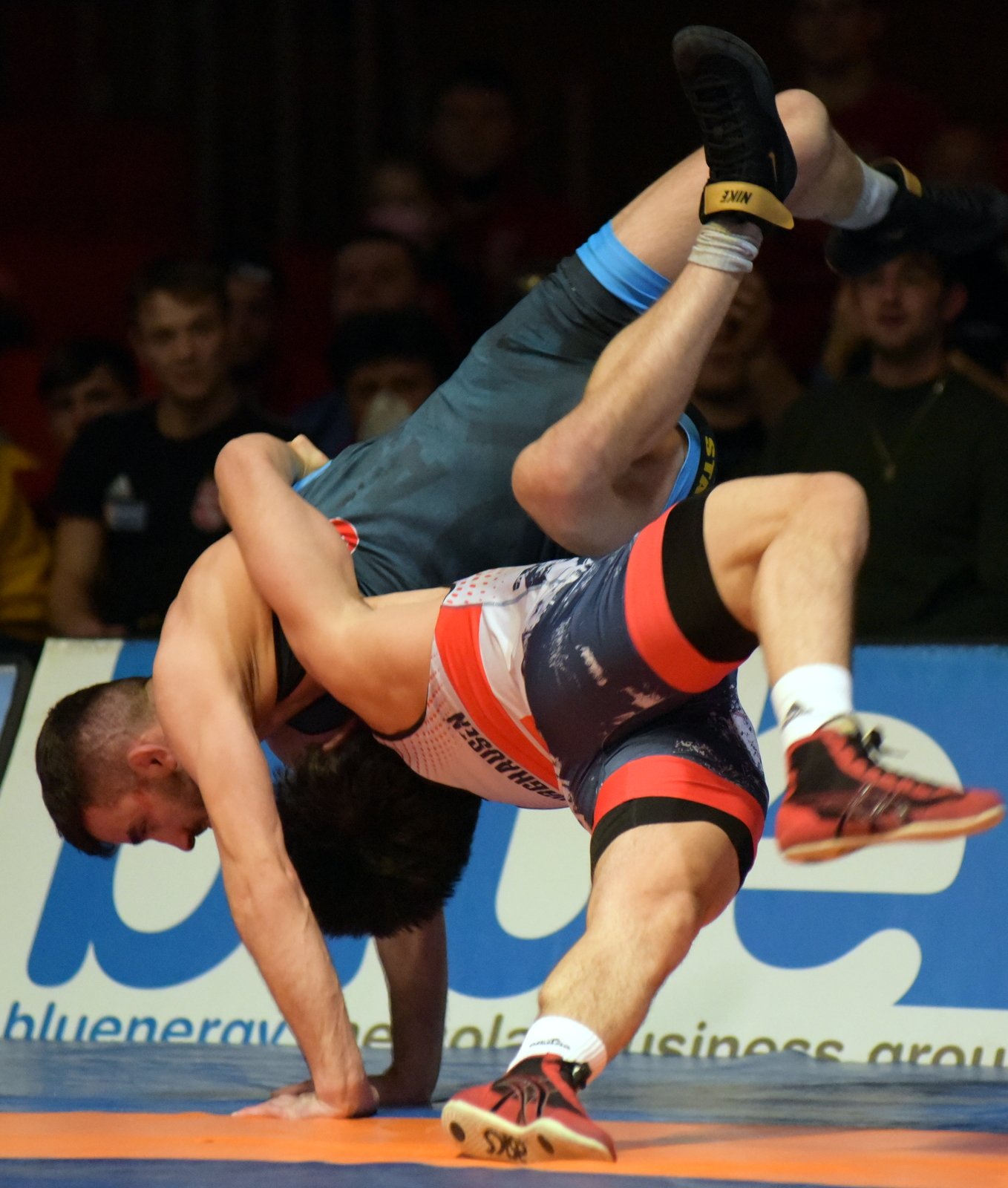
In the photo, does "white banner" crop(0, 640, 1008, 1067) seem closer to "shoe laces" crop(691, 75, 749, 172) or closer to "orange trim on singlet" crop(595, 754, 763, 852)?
"orange trim on singlet" crop(595, 754, 763, 852)

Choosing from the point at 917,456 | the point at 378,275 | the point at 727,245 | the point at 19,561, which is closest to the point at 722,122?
the point at 727,245

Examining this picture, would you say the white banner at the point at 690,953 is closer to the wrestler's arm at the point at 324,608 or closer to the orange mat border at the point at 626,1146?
the orange mat border at the point at 626,1146

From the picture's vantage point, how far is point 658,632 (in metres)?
2.63

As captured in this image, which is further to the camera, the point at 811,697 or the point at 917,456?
the point at 917,456

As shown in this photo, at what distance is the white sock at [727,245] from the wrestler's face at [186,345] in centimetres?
272

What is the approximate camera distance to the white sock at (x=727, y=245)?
291cm

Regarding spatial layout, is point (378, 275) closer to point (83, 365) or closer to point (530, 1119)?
point (83, 365)

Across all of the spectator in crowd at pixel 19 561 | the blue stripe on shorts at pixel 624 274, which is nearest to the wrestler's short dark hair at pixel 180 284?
the spectator in crowd at pixel 19 561

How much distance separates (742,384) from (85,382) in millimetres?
2243

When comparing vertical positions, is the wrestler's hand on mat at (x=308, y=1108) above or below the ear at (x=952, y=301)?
below

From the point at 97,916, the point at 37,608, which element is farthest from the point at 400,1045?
the point at 37,608

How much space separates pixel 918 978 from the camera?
3.87 m

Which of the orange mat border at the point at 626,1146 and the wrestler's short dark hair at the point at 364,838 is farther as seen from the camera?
the wrestler's short dark hair at the point at 364,838

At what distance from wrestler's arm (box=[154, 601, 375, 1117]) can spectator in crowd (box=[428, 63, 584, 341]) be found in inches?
142
